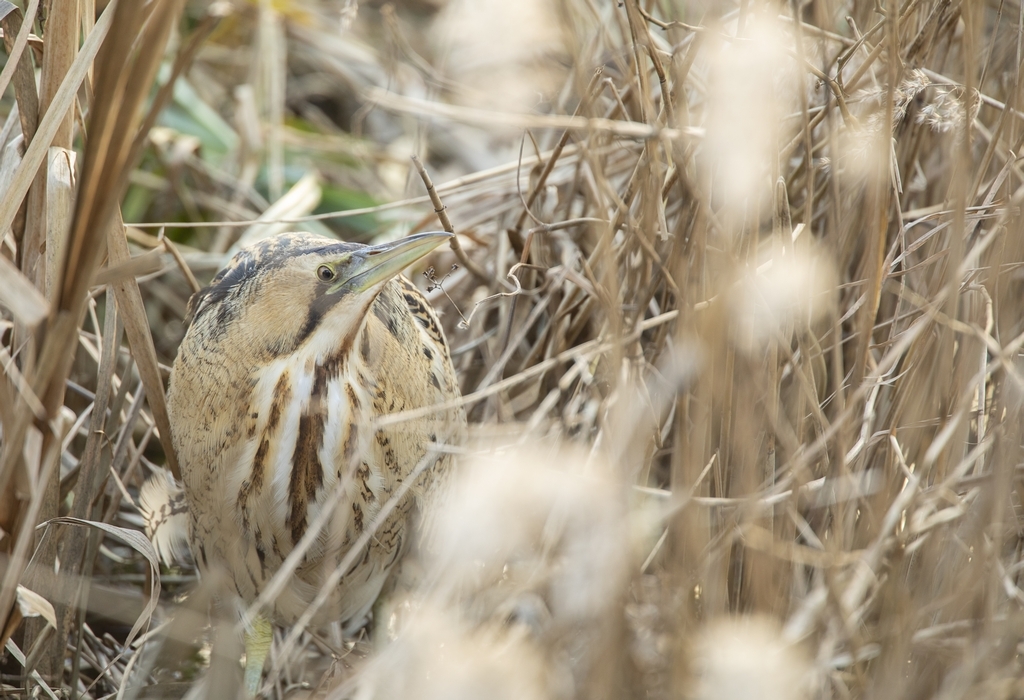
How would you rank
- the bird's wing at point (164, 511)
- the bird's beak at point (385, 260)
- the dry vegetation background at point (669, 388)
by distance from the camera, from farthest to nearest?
the bird's wing at point (164, 511)
the bird's beak at point (385, 260)
the dry vegetation background at point (669, 388)

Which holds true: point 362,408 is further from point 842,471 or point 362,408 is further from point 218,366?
point 842,471

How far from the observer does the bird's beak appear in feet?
3.46

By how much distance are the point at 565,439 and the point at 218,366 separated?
457 millimetres

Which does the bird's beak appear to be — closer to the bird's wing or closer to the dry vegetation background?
the dry vegetation background

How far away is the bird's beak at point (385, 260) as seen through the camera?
1.05 m

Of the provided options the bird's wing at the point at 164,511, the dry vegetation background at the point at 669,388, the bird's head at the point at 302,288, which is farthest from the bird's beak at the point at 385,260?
the bird's wing at the point at 164,511

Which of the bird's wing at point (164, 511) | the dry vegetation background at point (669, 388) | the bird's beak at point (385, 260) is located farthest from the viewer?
the bird's wing at point (164, 511)

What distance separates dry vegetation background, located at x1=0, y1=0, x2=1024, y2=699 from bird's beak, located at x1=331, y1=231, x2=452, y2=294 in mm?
146

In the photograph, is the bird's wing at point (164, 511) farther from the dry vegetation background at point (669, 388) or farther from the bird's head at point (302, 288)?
the bird's head at point (302, 288)

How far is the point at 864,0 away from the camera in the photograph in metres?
1.31

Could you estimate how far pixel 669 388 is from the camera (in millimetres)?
1046

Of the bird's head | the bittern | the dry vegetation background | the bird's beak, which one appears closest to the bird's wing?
the dry vegetation background

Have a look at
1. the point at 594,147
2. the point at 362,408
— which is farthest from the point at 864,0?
the point at 362,408

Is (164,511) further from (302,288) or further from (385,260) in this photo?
(385,260)
